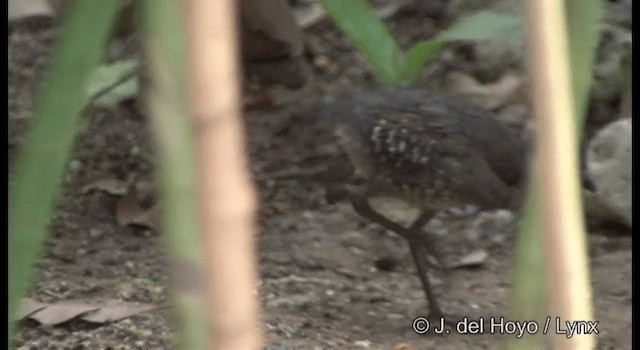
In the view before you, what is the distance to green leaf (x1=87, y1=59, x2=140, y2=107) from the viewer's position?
296cm

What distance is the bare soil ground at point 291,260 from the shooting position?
2115 millimetres

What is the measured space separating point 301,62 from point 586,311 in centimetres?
300

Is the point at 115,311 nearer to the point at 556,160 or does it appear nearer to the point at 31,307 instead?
the point at 31,307

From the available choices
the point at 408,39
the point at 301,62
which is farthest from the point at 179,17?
the point at 408,39

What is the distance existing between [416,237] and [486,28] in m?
0.59

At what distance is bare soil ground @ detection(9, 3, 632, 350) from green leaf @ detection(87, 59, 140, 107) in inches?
7.3

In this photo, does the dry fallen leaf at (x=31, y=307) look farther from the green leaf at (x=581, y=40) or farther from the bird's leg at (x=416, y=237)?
the green leaf at (x=581, y=40)

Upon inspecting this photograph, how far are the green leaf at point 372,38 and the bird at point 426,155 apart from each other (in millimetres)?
80

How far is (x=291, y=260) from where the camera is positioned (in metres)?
2.71

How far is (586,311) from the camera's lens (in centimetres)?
78

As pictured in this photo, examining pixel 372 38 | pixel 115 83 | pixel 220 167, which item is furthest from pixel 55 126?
pixel 115 83

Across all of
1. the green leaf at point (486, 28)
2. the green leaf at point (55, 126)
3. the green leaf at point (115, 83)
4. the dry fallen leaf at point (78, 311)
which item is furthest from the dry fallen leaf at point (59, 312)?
the green leaf at point (55, 126)

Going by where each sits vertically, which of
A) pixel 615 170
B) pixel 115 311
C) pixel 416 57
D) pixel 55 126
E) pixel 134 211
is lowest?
pixel 115 311

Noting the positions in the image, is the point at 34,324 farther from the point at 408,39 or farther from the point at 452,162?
the point at 408,39
